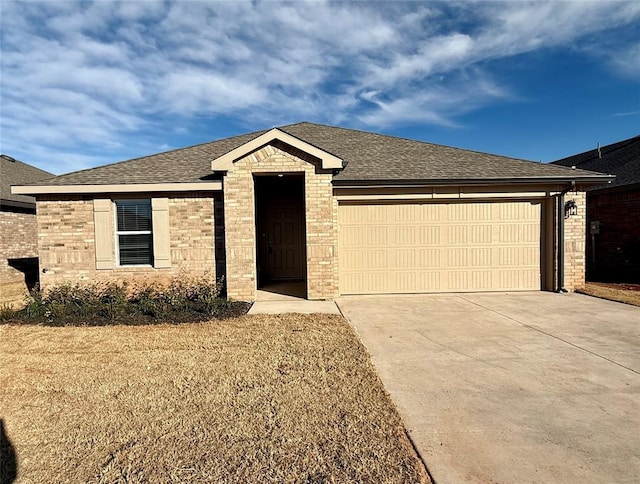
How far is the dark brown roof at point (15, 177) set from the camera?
13.0m

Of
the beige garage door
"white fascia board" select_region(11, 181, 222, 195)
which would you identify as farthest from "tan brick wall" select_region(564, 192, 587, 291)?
"white fascia board" select_region(11, 181, 222, 195)

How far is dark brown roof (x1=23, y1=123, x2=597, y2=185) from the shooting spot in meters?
8.91

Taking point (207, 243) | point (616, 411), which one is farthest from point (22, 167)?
point (616, 411)

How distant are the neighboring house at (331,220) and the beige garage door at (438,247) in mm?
26

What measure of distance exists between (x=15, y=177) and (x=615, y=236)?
76.0 feet

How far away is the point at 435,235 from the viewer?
9.40 m

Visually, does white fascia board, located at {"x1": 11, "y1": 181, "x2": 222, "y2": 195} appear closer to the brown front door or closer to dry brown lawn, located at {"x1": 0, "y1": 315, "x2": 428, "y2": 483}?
the brown front door

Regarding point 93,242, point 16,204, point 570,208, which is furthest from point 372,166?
point 16,204

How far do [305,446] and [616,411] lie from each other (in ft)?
9.56

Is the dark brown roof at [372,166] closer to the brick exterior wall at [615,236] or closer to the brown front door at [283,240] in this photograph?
the brown front door at [283,240]

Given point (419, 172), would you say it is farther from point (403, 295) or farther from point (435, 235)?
point (403, 295)

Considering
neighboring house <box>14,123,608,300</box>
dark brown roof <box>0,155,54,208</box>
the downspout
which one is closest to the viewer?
neighboring house <box>14,123,608,300</box>

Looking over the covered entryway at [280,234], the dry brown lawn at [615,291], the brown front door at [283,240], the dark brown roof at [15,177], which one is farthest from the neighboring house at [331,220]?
the dark brown roof at [15,177]

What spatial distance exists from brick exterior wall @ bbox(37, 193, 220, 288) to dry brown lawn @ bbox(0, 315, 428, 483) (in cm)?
319
